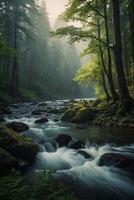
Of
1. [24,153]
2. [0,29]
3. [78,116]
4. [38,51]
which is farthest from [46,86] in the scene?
[24,153]

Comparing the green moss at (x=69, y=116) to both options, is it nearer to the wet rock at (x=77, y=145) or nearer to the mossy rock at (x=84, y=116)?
the mossy rock at (x=84, y=116)

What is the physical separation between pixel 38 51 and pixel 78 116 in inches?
1418

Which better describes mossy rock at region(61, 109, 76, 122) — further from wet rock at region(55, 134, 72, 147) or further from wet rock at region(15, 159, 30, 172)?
wet rock at region(15, 159, 30, 172)

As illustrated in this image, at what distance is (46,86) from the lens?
52.8 metres

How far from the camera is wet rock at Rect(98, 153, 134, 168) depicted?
7573 millimetres

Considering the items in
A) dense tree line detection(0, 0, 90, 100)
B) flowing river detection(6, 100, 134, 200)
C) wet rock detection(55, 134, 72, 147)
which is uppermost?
dense tree line detection(0, 0, 90, 100)

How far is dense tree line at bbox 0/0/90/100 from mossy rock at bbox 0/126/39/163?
18.8 metres

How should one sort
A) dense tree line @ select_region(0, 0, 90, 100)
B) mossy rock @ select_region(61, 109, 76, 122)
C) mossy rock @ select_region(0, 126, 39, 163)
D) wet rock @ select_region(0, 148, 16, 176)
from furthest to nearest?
dense tree line @ select_region(0, 0, 90, 100), mossy rock @ select_region(61, 109, 76, 122), mossy rock @ select_region(0, 126, 39, 163), wet rock @ select_region(0, 148, 16, 176)

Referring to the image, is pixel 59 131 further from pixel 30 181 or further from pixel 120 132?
pixel 30 181

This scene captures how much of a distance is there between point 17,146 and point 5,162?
1.12 m

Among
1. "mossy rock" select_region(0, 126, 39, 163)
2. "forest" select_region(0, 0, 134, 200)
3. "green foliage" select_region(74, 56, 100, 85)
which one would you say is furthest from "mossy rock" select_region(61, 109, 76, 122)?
"mossy rock" select_region(0, 126, 39, 163)

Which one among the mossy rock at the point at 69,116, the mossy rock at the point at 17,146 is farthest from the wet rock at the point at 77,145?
the mossy rock at the point at 69,116

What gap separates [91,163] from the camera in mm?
8086

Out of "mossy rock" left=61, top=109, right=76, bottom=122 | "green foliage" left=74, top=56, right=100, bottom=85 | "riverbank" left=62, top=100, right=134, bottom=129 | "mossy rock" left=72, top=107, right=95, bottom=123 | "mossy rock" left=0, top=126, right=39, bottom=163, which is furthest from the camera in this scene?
"green foliage" left=74, top=56, right=100, bottom=85
